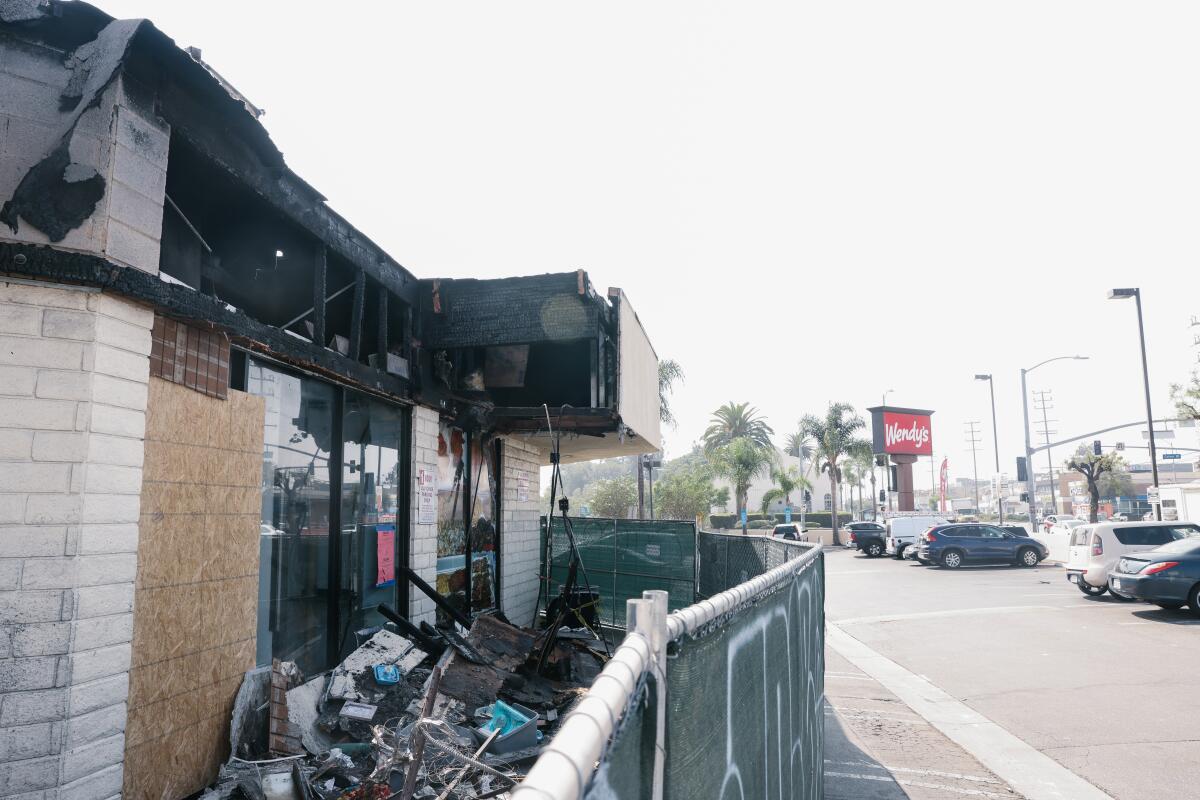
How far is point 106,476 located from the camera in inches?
169

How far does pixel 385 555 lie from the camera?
7.95 metres

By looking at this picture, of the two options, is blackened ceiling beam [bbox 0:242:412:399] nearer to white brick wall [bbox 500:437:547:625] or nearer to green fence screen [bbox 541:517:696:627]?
white brick wall [bbox 500:437:547:625]

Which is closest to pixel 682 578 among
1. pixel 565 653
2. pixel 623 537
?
pixel 623 537

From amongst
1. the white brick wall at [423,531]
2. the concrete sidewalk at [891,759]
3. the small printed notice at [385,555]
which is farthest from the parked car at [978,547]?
the small printed notice at [385,555]

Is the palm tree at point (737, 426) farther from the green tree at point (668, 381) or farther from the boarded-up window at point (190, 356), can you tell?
the boarded-up window at point (190, 356)

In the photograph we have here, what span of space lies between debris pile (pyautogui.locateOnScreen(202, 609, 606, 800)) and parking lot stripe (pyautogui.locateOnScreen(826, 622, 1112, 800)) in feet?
11.8

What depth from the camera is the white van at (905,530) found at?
31547 millimetres

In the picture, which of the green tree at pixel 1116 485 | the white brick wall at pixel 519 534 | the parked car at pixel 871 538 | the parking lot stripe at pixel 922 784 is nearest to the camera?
the parking lot stripe at pixel 922 784

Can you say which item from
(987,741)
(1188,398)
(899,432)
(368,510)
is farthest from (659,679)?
(899,432)

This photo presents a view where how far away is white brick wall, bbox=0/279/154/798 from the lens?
12.9 ft

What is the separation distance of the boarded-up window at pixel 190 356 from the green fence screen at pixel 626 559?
7.02 metres

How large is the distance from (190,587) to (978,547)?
26392 mm

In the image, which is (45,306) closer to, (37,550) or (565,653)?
(37,550)

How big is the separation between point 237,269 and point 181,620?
3.53m
